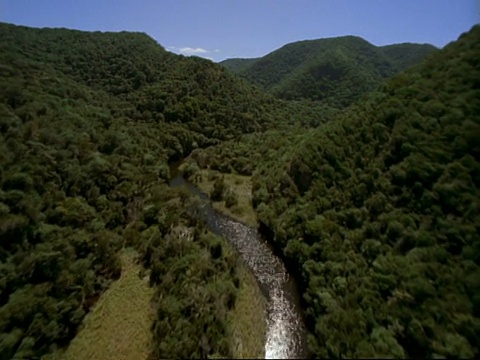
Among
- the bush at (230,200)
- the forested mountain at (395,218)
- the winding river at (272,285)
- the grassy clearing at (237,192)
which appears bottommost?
the grassy clearing at (237,192)

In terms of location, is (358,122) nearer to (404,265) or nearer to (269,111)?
(404,265)

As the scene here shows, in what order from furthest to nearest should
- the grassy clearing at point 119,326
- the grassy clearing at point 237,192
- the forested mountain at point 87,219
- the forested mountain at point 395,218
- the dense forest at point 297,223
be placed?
the grassy clearing at point 237,192 → the forested mountain at point 87,219 → the grassy clearing at point 119,326 → the dense forest at point 297,223 → the forested mountain at point 395,218

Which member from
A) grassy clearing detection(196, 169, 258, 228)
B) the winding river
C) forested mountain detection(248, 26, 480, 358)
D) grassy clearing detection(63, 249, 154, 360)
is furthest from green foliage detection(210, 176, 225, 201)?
grassy clearing detection(63, 249, 154, 360)

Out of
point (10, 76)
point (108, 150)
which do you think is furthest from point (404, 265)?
point (10, 76)

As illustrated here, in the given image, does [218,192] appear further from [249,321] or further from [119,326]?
[249,321]

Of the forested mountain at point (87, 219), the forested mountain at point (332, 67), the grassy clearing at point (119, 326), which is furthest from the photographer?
the forested mountain at point (332, 67)

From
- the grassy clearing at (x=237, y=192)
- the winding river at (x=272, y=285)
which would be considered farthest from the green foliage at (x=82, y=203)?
the grassy clearing at (x=237, y=192)

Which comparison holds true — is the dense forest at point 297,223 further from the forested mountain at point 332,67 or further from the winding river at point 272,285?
the forested mountain at point 332,67

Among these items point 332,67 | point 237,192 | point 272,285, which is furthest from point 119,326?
point 332,67
